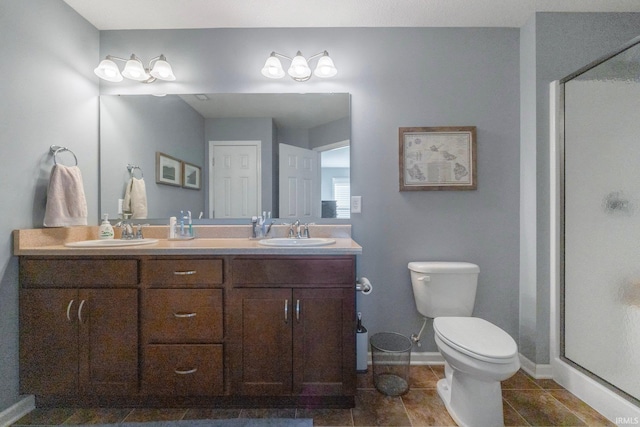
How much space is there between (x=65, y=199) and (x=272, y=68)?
1.48 m

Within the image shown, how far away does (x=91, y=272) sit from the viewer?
4.39ft

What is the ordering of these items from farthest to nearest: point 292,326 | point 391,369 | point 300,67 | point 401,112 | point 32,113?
point 401,112, point 300,67, point 391,369, point 32,113, point 292,326

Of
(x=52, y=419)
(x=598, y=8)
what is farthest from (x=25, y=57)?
(x=598, y=8)

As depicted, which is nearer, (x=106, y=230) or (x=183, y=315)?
(x=183, y=315)

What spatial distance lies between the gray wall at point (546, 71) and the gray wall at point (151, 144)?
7.38 feet

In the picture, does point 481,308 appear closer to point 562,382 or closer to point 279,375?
point 562,382

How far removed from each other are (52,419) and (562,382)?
9.37 ft

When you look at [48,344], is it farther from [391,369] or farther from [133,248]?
[391,369]

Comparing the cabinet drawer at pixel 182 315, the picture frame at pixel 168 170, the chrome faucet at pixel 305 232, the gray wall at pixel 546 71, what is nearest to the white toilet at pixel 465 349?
the gray wall at pixel 546 71

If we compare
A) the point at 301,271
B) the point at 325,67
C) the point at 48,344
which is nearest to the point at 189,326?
the point at 301,271

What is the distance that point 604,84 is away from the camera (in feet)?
4.83

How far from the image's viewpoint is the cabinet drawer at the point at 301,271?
132 centimetres

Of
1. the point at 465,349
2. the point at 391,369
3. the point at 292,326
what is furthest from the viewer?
the point at 391,369

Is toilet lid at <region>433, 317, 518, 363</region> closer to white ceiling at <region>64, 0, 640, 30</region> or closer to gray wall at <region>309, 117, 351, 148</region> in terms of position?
gray wall at <region>309, 117, 351, 148</region>
